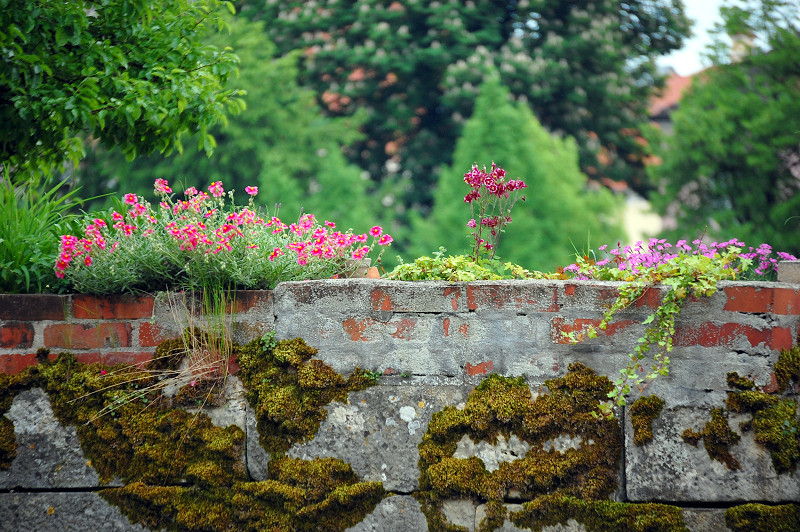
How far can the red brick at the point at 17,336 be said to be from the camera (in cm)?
307

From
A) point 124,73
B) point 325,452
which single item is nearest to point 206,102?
point 124,73

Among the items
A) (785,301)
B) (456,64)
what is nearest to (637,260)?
(785,301)

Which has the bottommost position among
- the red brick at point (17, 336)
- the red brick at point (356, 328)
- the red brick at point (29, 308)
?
the red brick at point (17, 336)

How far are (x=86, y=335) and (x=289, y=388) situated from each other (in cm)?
92

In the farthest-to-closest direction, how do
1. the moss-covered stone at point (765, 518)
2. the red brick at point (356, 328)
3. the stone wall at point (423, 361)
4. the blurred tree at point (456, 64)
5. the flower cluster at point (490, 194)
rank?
1. the blurred tree at point (456, 64)
2. the flower cluster at point (490, 194)
3. the red brick at point (356, 328)
4. the stone wall at point (423, 361)
5. the moss-covered stone at point (765, 518)

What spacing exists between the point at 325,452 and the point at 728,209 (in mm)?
11156

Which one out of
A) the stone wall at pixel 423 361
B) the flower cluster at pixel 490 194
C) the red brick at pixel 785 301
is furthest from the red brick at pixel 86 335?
the red brick at pixel 785 301

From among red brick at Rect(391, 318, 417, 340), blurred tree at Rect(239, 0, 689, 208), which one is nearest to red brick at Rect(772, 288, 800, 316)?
red brick at Rect(391, 318, 417, 340)

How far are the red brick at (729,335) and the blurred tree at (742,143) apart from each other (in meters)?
9.43

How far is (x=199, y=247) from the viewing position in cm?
301

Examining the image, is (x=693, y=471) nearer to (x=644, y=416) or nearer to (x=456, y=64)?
(x=644, y=416)

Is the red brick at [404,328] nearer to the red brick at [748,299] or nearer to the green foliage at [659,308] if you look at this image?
the green foliage at [659,308]

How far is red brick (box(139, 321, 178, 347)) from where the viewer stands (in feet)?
9.93

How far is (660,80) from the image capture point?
659 inches
